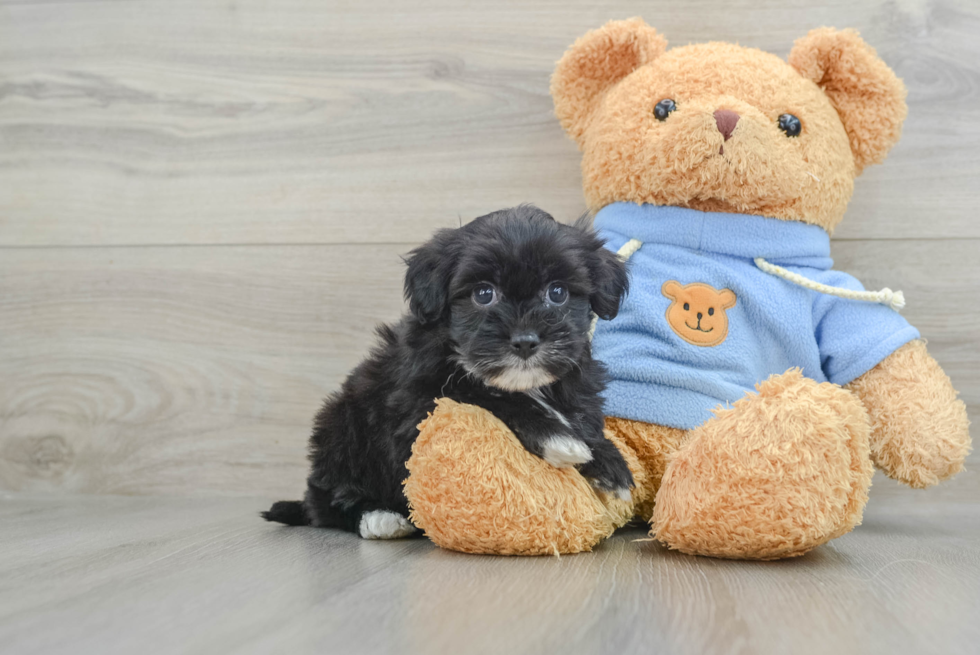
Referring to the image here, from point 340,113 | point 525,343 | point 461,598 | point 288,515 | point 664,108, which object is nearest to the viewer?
point 461,598

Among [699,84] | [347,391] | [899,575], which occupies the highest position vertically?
[699,84]

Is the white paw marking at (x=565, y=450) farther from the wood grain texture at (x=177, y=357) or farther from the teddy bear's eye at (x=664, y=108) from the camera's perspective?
the wood grain texture at (x=177, y=357)

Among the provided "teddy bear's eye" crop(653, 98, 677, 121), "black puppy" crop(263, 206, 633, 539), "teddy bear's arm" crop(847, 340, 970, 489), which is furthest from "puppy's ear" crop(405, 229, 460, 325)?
"teddy bear's arm" crop(847, 340, 970, 489)

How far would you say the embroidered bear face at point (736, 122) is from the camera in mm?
1427

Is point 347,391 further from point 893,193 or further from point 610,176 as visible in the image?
point 893,193

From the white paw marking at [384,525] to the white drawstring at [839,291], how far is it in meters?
0.84

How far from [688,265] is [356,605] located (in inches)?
35.1

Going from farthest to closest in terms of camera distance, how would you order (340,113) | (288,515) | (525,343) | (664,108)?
1. (340,113)
2. (288,515)
3. (664,108)
4. (525,343)

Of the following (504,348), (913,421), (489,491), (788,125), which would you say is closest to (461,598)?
(489,491)

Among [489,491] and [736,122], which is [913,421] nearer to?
[736,122]

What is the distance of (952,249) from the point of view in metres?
1.79

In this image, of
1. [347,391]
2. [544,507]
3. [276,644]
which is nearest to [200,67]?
[347,391]

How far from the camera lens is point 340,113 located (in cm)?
198

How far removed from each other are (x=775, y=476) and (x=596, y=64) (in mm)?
923
